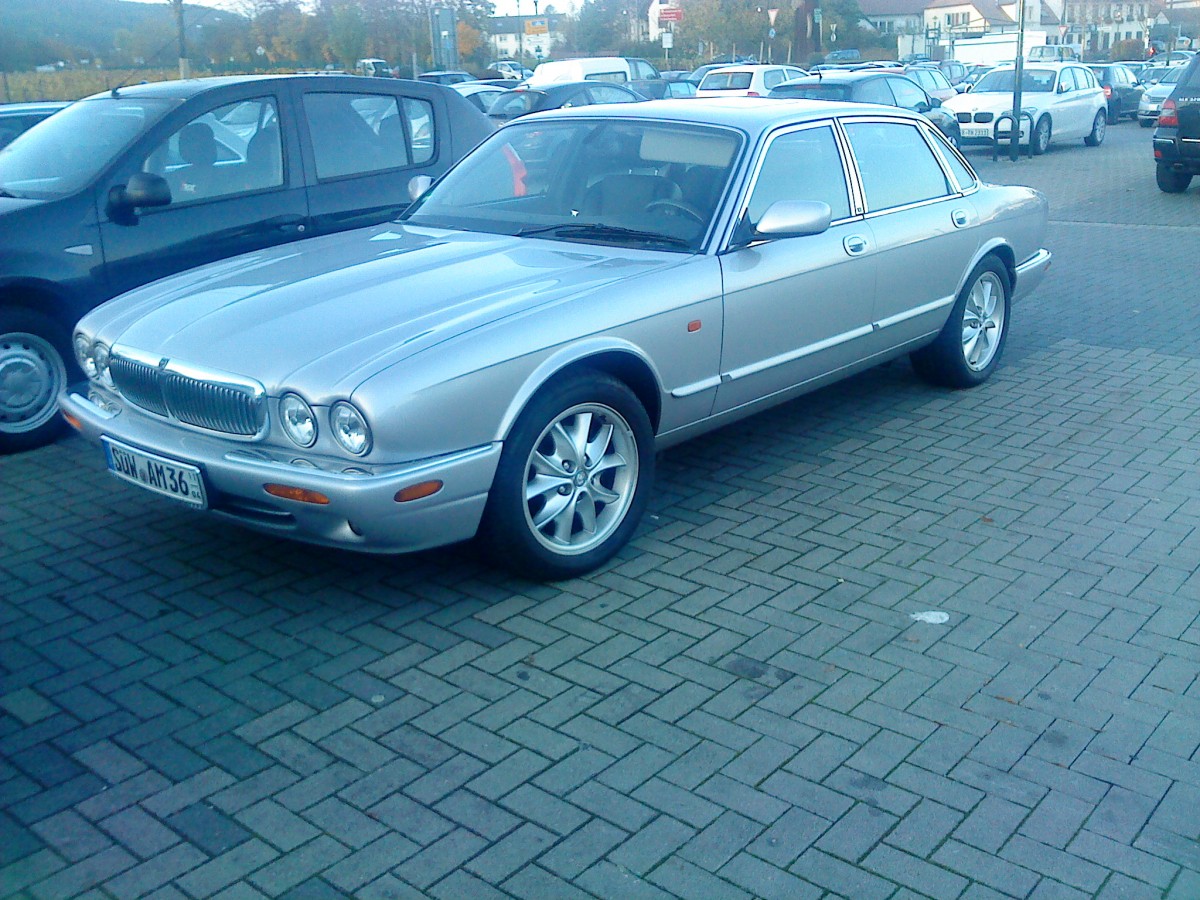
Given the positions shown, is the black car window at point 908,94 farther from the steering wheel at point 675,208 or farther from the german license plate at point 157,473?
the german license plate at point 157,473

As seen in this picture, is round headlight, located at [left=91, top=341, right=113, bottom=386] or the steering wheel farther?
the steering wheel

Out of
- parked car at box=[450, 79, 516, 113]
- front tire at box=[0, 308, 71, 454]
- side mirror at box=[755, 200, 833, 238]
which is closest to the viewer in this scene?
side mirror at box=[755, 200, 833, 238]

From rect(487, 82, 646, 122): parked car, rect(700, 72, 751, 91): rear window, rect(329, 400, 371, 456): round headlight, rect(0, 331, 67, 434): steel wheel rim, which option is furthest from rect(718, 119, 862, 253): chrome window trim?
rect(700, 72, 751, 91): rear window

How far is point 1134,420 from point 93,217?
5.62 meters

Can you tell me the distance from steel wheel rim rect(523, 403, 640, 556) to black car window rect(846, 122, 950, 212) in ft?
7.40

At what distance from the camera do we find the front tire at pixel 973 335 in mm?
7004

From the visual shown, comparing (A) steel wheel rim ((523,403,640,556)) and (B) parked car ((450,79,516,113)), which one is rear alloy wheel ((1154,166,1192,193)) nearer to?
(B) parked car ((450,79,516,113))

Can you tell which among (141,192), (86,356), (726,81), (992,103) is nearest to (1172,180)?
(992,103)

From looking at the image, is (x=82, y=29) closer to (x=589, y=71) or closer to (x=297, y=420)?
(x=589, y=71)

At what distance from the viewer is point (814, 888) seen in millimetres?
2945

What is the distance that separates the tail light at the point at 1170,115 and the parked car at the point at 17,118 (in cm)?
1313

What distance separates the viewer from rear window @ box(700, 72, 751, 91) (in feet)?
82.1

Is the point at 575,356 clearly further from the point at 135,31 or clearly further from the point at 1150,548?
the point at 135,31

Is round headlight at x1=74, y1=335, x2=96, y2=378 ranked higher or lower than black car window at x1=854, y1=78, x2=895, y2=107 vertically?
lower
